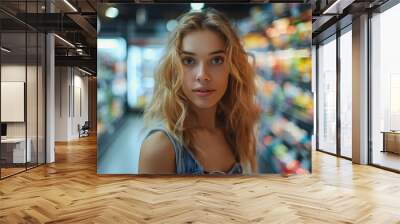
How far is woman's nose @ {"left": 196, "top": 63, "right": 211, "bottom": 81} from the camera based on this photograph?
19.9 ft

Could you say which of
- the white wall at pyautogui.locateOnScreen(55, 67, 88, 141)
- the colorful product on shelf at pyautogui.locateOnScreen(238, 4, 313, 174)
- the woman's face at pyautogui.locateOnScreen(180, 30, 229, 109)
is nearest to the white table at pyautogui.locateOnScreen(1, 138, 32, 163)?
the woman's face at pyautogui.locateOnScreen(180, 30, 229, 109)

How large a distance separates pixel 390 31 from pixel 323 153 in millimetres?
4051

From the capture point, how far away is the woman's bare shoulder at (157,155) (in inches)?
242

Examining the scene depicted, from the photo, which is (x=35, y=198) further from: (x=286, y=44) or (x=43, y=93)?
(x=286, y=44)

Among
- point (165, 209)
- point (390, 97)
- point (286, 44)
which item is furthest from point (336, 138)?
point (165, 209)

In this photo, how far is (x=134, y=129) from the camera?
6219mm

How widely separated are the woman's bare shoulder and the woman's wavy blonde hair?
25 cm

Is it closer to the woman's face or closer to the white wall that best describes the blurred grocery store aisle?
the woman's face

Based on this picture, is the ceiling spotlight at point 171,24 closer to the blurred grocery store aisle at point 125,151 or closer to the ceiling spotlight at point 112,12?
the ceiling spotlight at point 112,12

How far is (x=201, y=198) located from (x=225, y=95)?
1986 millimetres

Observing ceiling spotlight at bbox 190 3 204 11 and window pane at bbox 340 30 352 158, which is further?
window pane at bbox 340 30 352 158

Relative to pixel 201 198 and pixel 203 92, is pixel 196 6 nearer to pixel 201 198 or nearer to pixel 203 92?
pixel 203 92

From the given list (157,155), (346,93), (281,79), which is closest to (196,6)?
(281,79)

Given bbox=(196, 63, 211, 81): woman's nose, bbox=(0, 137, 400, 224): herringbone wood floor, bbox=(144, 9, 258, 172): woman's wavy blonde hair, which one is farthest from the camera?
bbox=(144, 9, 258, 172): woman's wavy blonde hair
